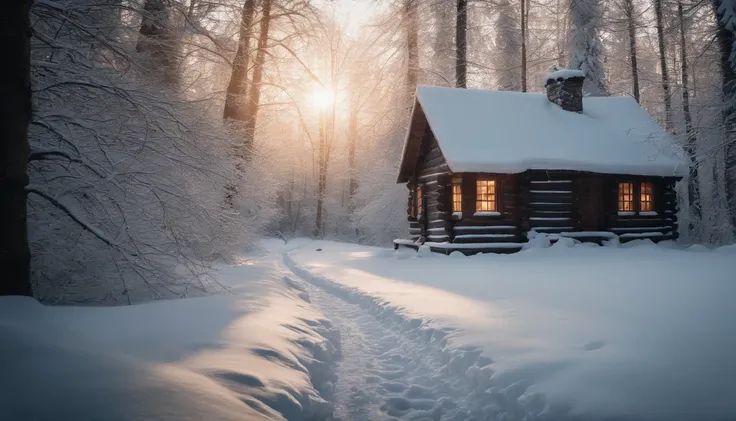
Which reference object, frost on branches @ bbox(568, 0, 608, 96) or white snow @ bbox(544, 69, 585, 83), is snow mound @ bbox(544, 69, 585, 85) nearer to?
white snow @ bbox(544, 69, 585, 83)

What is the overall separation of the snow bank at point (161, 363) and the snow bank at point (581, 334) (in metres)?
1.64

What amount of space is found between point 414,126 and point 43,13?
579 inches

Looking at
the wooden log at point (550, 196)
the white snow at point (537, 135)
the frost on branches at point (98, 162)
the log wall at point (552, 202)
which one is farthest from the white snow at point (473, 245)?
the frost on branches at point (98, 162)

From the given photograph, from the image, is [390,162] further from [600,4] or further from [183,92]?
[183,92]

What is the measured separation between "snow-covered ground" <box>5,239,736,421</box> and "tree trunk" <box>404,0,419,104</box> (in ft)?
52.2

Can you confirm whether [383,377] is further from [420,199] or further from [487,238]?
[420,199]

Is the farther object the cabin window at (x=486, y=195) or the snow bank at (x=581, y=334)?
the cabin window at (x=486, y=195)

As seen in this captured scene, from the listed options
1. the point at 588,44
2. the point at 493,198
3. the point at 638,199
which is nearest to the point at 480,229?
the point at 493,198

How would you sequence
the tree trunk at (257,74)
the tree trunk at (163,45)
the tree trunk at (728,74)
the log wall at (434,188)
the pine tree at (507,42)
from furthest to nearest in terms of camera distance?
the pine tree at (507,42), the log wall at (434,188), the tree trunk at (728,74), the tree trunk at (257,74), the tree trunk at (163,45)

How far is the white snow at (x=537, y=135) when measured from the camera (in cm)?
1542

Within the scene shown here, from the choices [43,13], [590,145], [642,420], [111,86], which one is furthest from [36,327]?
[590,145]

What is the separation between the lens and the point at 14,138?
3744 mm

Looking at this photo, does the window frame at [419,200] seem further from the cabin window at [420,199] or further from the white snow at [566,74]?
the white snow at [566,74]

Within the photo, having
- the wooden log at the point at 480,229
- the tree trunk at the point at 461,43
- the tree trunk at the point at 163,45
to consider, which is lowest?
the wooden log at the point at 480,229
